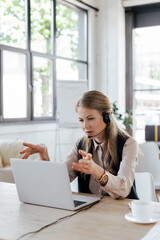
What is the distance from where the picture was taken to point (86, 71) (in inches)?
263

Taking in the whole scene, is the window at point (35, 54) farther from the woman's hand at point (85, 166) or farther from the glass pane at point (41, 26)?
the woman's hand at point (85, 166)

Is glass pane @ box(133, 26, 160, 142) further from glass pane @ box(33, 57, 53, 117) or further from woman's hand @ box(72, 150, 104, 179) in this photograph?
woman's hand @ box(72, 150, 104, 179)

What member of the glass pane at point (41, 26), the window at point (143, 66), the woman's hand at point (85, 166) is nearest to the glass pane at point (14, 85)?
the glass pane at point (41, 26)

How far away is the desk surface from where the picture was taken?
109 centimetres

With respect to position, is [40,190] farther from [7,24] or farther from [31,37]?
[31,37]

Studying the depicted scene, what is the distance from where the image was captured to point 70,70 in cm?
627

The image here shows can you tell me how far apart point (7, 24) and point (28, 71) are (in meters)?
0.78

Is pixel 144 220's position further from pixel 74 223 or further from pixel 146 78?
pixel 146 78

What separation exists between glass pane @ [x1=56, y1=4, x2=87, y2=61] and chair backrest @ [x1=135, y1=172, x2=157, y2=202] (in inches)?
166

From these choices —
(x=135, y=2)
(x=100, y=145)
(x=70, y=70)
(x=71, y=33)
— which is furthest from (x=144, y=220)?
(x=135, y=2)

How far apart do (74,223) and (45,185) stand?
0.83 ft

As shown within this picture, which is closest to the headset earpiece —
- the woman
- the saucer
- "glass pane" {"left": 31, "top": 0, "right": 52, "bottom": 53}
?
the woman

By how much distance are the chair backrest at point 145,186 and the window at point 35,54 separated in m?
3.05

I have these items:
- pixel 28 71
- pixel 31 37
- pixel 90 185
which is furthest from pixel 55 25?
pixel 90 185
